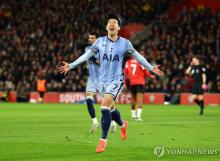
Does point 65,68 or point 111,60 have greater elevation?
point 111,60

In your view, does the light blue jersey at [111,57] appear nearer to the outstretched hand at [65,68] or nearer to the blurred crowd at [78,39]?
the outstretched hand at [65,68]

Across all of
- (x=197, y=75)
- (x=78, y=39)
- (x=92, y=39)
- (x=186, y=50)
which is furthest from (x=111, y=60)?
(x=78, y=39)

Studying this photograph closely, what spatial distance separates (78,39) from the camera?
151 ft

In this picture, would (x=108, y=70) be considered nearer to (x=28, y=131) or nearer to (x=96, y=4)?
(x=28, y=131)

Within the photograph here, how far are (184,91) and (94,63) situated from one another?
72.6ft

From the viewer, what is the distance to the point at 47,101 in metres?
43.8

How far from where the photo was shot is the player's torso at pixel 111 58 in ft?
42.4

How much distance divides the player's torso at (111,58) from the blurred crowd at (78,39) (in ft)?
83.2

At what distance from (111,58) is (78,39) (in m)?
33.2

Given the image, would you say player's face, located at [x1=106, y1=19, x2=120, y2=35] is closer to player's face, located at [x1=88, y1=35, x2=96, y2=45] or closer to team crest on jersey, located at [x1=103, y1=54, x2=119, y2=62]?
team crest on jersey, located at [x1=103, y1=54, x2=119, y2=62]

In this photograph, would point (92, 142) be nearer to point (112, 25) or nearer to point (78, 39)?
point (112, 25)

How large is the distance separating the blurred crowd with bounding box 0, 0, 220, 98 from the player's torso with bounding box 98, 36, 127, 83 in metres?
25.4

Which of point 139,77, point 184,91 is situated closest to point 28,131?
point 139,77

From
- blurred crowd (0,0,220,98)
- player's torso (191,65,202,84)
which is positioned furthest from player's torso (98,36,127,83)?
blurred crowd (0,0,220,98)
